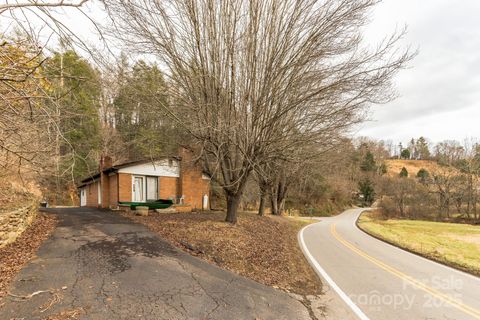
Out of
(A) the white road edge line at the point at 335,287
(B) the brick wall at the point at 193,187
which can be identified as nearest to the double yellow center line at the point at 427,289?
(A) the white road edge line at the point at 335,287

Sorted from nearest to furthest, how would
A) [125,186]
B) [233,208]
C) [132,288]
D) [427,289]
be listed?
[132,288], [427,289], [233,208], [125,186]

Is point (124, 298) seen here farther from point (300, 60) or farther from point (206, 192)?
point (206, 192)

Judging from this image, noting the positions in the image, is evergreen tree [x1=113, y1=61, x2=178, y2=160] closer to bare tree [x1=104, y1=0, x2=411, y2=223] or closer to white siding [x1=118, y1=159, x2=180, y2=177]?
bare tree [x1=104, y1=0, x2=411, y2=223]

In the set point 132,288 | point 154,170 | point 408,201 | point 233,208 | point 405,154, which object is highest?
point 405,154

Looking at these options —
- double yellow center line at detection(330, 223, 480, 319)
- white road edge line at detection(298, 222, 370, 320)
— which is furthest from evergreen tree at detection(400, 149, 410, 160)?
white road edge line at detection(298, 222, 370, 320)

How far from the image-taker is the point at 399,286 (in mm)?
7270

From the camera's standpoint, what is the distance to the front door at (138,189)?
56.9ft

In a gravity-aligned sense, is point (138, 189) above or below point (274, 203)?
above

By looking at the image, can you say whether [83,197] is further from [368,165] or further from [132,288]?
[368,165]

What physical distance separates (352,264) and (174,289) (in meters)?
7.02

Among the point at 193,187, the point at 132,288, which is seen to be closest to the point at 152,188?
the point at 193,187

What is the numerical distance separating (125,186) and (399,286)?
1525 centimetres

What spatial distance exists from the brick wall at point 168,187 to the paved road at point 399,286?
11.3m

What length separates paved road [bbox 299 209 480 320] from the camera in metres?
5.68
